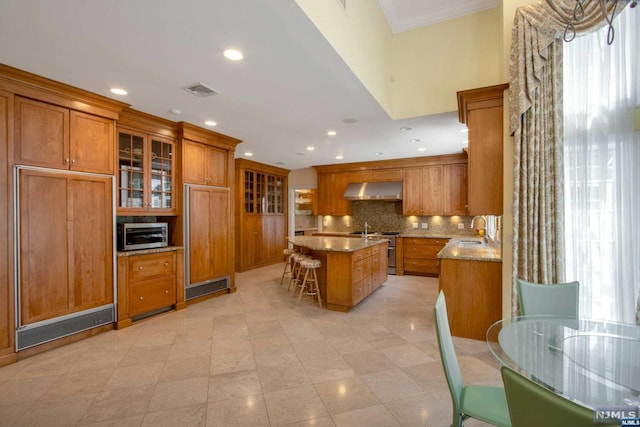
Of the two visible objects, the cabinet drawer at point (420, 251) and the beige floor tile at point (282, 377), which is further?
the cabinet drawer at point (420, 251)

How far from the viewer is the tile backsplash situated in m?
6.65

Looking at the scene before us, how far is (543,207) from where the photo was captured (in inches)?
102

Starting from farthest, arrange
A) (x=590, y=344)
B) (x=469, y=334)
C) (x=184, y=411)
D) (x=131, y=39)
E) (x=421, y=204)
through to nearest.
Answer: (x=421, y=204)
(x=469, y=334)
(x=131, y=39)
(x=184, y=411)
(x=590, y=344)

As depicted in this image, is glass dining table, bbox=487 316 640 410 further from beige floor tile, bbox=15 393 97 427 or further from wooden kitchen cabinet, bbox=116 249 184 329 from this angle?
wooden kitchen cabinet, bbox=116 249 184 329

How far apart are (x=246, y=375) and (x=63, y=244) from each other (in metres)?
2.33

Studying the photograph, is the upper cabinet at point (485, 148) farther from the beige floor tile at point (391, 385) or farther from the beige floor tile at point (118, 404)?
the beige floor tile at point (118, 404)

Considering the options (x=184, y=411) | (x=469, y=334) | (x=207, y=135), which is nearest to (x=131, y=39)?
(x=207, y=135)

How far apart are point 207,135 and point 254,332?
299 centimetres

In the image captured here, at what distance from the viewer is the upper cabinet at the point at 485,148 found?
2969 mm

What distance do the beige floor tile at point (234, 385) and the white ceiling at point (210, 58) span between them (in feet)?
8.69

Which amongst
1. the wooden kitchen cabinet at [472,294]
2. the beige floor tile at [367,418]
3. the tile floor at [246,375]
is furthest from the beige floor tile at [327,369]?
the wooden kitchen cabinet at [472,294]

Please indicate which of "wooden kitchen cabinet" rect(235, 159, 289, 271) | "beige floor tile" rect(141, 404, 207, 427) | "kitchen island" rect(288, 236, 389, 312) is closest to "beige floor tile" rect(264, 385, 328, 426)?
"beige floor tile" rect(141, 404, 207, 427)

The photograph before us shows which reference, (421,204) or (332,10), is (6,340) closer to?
(332,10)

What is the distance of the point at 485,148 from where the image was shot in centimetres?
302
